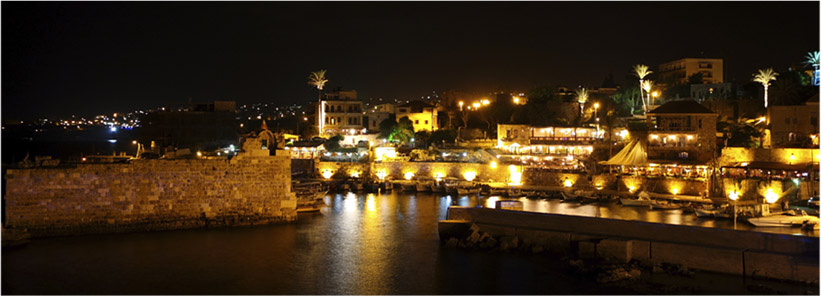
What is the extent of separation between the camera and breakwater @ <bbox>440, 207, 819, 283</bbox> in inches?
579

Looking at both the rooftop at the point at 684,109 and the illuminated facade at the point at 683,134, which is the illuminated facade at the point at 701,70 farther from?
the illuminated facade at the point at 683,134

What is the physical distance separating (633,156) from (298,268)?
22.2 m

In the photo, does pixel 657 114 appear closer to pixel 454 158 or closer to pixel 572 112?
pixel 454 158

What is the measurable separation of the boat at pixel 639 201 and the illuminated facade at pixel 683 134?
6.37 meters

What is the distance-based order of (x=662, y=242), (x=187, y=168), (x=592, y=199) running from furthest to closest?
(x=592, y=199) < (x=187, y=168) < (x=662, y=242)

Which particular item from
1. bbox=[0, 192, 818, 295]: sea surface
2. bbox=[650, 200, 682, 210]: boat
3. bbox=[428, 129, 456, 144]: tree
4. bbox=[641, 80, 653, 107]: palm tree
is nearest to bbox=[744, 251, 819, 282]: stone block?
bbox=[0, 192, 818, 295]: sea surface

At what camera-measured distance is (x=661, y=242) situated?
53.2ft

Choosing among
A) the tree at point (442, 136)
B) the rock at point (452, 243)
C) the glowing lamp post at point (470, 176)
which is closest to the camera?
the rock at point (452, 243)

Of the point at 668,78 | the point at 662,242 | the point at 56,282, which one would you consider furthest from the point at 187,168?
the point at 668,78

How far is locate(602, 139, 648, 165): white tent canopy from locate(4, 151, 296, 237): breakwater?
61.7 feet

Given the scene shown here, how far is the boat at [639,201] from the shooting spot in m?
27.5

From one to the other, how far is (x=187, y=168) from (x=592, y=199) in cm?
1807

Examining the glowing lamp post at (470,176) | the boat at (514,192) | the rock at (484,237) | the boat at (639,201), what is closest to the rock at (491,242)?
the rock at (484,237)

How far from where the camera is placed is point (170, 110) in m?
61.8
